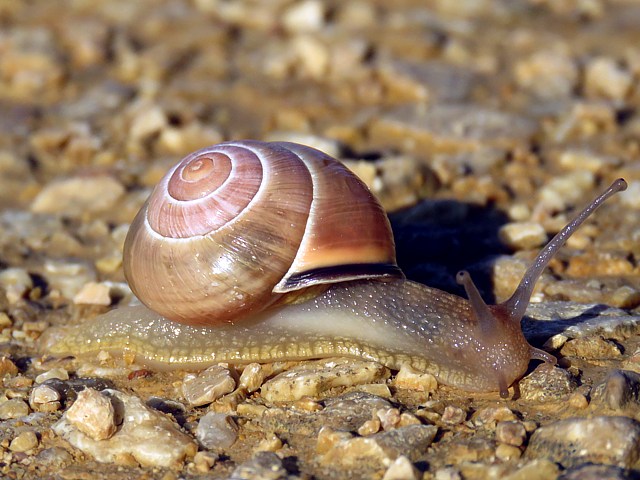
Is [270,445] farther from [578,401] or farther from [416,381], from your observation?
[578,401]

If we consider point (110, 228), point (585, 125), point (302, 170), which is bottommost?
point (110, 228)

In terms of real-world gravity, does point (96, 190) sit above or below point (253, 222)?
below

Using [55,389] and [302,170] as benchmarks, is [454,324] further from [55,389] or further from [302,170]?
[55,389]

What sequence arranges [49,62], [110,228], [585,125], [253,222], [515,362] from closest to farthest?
1. [515,362]
2. [253,222]
3. [110,228]
4. [585,125]
5. [49,62]

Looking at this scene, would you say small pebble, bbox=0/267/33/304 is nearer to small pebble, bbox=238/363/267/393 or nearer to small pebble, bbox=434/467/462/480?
small pebble, bbox=238/363/267/393

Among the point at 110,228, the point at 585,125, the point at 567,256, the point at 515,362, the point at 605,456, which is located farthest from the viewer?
the point at 585,125

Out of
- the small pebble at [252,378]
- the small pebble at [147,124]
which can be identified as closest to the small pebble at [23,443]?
the small pebble at [252,378]

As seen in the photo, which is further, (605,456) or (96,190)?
(96,190)

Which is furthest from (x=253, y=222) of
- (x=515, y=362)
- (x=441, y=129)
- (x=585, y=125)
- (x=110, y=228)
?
(x=585, y=125)

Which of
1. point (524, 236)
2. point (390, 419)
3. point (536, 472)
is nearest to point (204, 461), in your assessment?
point (390, 419)

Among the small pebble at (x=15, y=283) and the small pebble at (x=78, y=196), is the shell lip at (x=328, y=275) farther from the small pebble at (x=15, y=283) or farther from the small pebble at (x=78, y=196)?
the small pebble at (x=78, y=196)
